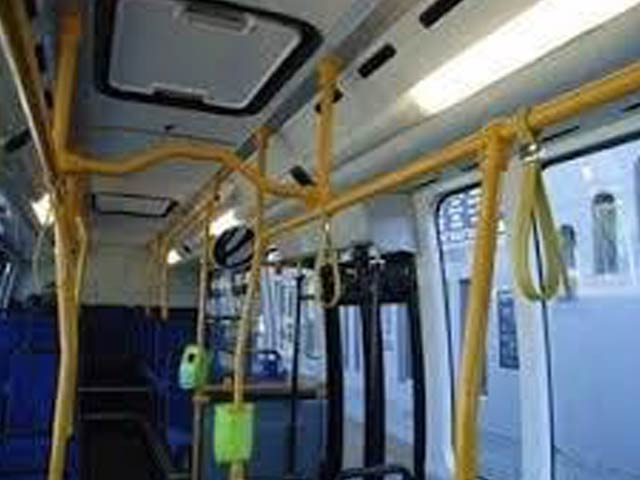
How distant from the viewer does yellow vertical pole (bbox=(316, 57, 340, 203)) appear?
8.38 feet

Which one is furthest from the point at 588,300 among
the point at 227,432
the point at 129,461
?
the point at 129,461

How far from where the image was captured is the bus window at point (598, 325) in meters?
2.82

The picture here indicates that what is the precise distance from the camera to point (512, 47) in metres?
1.91

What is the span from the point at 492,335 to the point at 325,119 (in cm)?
140

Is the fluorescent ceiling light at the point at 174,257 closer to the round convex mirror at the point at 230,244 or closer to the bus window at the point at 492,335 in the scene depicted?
the round convex mirror at the point at 230,244

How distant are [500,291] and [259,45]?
5.37 ft

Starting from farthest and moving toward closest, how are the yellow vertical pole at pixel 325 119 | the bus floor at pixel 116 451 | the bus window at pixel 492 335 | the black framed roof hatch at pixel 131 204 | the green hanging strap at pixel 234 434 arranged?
the bus floor at pixel 116 451
the black framed roof hatch at pixel 131 204
the bus window at pixel 492 335
the green hanging strap at pixel 234 434
the yellow vertical pole at pixel 325 119

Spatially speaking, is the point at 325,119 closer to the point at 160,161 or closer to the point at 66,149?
the point at 160,161

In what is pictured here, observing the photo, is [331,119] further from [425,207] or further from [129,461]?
[129,461]

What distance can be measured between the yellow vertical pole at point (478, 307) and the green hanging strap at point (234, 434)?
1397 millimetres

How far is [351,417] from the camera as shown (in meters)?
4.96

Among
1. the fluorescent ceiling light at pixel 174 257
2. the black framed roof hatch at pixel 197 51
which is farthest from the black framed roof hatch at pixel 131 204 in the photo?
the black framed roof hatch at pixel 197 51

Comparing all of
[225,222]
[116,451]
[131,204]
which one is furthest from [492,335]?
[116,451]

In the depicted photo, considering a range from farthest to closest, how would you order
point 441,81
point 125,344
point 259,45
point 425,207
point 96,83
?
point 125,344 < point 425,207 < point 96,83 < point 259,45 < point 441,81
